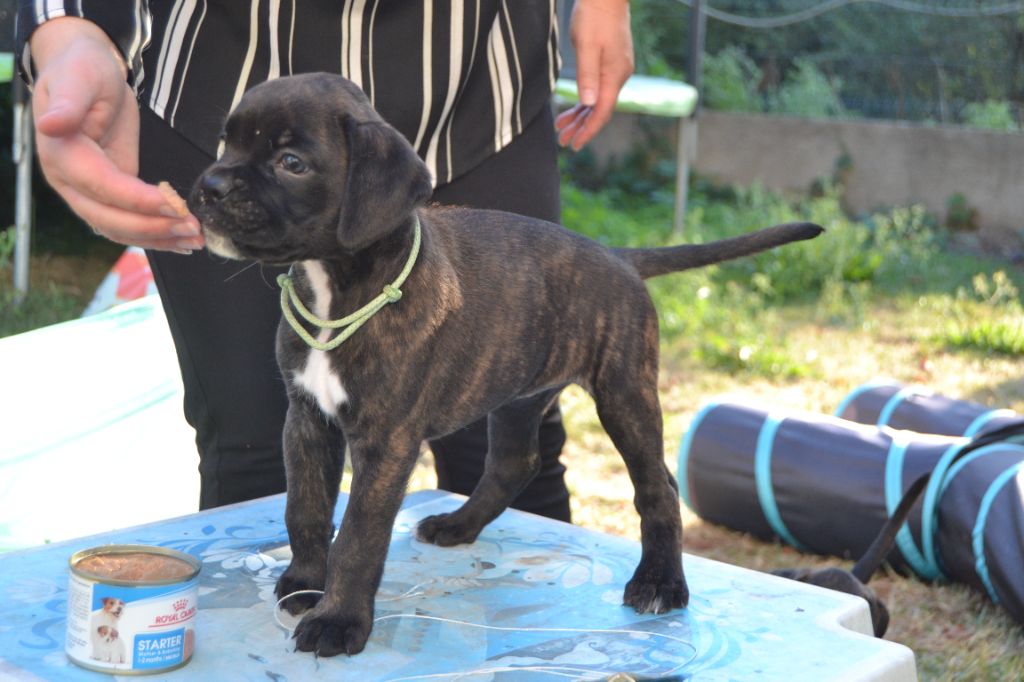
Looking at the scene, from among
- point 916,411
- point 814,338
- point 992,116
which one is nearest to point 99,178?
point 916,411

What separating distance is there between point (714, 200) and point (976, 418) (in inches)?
267

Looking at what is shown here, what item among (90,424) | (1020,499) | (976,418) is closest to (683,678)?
(1020,499)

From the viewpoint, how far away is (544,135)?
245 centimetres

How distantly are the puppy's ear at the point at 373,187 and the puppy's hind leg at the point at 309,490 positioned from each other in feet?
1.12

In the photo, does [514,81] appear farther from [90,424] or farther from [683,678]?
[90,424]

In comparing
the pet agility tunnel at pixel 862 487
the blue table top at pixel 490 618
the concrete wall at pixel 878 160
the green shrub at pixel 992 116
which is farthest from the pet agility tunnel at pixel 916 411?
the green shrub at pixel 992 116

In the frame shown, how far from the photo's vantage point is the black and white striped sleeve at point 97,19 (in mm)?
1937

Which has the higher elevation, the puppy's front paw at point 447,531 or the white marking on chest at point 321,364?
the white marking on chest at point 321,364

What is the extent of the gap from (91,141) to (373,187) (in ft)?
1.51

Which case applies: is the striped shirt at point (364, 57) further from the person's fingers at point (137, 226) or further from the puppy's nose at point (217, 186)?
the puppy's nose at point (217, 186)

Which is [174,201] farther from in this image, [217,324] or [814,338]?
[814,338]

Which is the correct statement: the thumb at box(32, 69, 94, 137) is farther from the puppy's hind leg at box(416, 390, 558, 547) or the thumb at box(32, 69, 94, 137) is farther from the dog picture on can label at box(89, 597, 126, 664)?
the puppy's hind leg at box(416, 390, 558, 547)

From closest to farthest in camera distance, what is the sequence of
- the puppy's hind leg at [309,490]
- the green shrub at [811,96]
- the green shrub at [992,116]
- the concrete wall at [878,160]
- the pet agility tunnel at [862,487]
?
the puppy's hind leg at [309,490]
the pet agility tunnel at [862,487]
the concrete wall at [878,160]
the green shrub at [992,116]
the green shrub at [811,96]

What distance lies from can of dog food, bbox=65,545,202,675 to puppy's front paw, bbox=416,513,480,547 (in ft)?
2.26
